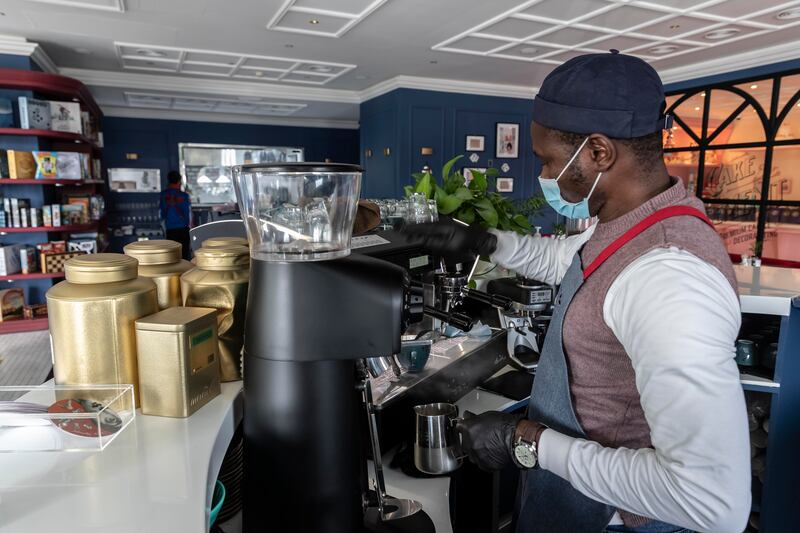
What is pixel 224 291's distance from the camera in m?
1.19

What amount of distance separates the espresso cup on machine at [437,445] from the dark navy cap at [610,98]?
29.7 inches

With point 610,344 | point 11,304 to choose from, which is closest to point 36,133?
point 11,304

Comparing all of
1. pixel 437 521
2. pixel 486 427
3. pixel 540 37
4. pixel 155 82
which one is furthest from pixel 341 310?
pixel 155 82

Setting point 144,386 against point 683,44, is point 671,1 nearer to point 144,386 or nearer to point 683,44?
point 683,44

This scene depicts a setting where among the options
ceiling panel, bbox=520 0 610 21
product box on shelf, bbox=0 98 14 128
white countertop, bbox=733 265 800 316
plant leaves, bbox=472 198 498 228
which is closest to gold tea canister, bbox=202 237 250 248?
plant leaves, bbox=472 198 498 228

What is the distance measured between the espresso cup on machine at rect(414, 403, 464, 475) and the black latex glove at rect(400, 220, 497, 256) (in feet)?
1.64

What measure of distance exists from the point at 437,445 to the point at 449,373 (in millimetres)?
335

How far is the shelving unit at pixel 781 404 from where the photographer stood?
6.70 ft

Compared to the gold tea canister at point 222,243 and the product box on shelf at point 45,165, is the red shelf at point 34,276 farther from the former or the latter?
the gold tea canister at point 222,243

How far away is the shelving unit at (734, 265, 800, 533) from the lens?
2043mm

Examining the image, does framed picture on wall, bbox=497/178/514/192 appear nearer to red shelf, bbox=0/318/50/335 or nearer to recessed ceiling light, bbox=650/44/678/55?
recessed ceiling light, bbox=650/44/678/55

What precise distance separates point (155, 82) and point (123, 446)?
8367 millimetres

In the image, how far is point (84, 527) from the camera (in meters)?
0.73

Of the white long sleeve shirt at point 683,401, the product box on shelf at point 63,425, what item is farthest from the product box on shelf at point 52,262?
the white long sleeve shirt at point 683,401
